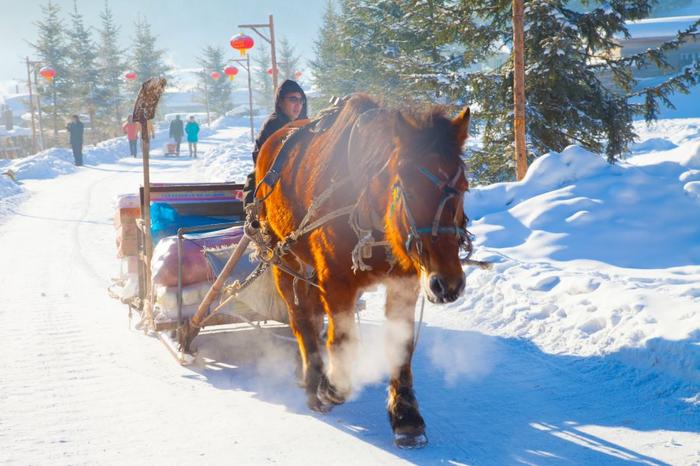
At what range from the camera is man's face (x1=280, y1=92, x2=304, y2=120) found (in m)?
6.31

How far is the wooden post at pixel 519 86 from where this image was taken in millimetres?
12109

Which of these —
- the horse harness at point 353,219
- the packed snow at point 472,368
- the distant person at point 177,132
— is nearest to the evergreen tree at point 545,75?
the packed snow at point 472,368

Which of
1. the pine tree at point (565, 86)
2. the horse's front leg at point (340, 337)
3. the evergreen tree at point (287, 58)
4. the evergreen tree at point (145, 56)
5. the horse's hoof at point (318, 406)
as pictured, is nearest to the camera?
the horse's front leg at point (340, 337)

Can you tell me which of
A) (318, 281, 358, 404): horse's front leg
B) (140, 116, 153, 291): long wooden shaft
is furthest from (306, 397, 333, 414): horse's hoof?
(140, 116, 153, 291): long wooden shaft

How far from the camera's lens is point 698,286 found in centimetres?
608

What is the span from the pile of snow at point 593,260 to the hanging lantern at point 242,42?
48.2 ft

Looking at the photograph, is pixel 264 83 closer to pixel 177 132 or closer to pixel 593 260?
pixel 177 132

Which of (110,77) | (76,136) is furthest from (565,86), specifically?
(110,77)

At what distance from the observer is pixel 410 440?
389cm

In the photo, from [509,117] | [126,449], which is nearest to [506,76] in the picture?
[509,117]

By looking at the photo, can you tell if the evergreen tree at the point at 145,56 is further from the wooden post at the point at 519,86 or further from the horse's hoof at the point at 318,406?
the horse's hoof at the point at 318,406

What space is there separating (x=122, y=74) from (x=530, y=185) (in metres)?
61.1

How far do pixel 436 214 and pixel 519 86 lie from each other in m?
9.95

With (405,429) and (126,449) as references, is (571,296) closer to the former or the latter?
(405,429)
